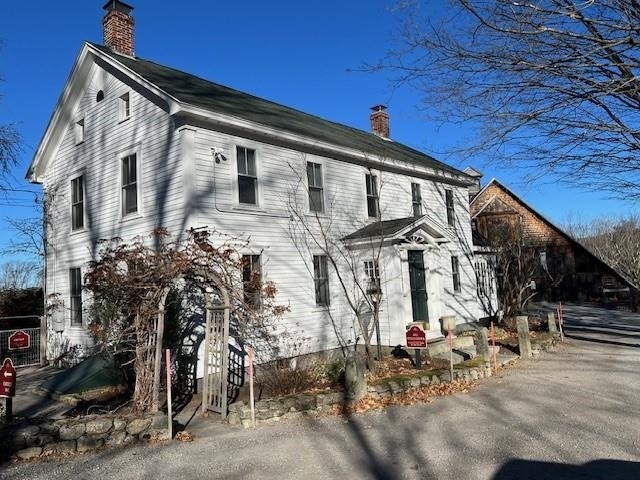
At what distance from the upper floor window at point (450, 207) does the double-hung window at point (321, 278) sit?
301 inches

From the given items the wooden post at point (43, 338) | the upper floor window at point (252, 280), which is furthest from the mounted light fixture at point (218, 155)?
the wooden post at point (43, 338)

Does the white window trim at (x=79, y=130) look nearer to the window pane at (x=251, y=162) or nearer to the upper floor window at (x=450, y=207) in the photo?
the window pane at (x=251, y=162)

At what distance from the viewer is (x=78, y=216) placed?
14805 millimetres

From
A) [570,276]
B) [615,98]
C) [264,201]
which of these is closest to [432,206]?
[264,201]

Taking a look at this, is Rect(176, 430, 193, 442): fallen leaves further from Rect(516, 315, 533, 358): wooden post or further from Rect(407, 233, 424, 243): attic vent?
Rect(516, 315, 533, 358): wooden post

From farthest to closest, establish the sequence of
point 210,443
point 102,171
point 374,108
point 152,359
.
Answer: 1. point 374,108
2. point 102,171
3. point 152,359
4. point 210,443

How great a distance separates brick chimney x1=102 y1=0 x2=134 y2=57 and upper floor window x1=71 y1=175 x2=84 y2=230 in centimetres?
413

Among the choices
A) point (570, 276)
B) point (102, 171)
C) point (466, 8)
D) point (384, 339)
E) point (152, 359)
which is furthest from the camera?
point (570, 276)

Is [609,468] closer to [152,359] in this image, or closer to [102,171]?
[152,359]

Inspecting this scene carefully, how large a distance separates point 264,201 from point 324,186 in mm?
Answer: 2570

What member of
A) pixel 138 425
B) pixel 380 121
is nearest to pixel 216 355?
pixel 138 425

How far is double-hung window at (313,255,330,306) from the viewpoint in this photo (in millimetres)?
14134

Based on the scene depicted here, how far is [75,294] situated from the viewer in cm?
1486

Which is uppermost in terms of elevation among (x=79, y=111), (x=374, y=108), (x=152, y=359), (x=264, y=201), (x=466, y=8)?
(x=374, y=108)
